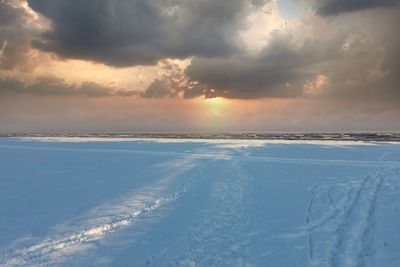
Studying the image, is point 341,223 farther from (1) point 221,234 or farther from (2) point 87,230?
(2) point 87,230

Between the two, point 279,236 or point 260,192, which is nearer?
point 279,236

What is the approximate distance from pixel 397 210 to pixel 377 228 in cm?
205

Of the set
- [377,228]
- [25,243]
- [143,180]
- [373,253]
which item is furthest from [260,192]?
[25,243]

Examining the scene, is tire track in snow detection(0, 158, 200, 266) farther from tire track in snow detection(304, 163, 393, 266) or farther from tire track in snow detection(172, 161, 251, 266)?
tire track in snow detection(304, 163, 393, 266)

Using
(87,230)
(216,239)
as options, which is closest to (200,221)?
(216,239)

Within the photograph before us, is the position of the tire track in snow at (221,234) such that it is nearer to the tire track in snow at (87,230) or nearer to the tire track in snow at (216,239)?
the tire track in snow at (216,239)

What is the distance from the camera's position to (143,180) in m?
11.7

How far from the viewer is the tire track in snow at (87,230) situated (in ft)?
15.9

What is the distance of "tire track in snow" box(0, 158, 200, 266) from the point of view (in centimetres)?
483

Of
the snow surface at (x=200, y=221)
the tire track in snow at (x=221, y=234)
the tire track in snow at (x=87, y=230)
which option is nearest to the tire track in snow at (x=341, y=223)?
the snow surface at (x=200, y=221)

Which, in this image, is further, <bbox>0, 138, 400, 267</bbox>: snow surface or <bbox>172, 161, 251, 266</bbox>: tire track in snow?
<bbox>0, 138, 400, 267</bbox>: snow surface

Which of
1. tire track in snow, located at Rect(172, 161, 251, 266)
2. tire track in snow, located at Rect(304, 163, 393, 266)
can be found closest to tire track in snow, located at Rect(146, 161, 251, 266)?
tire track in snow, located at Rect(172, 161, 251, 266)

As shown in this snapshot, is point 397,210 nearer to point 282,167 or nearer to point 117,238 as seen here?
point 282,167

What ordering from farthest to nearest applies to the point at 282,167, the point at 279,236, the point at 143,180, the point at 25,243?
1. the point at 282,167
2. the point at 143,180
3. the point at 279,236
4. the point at 25,243
